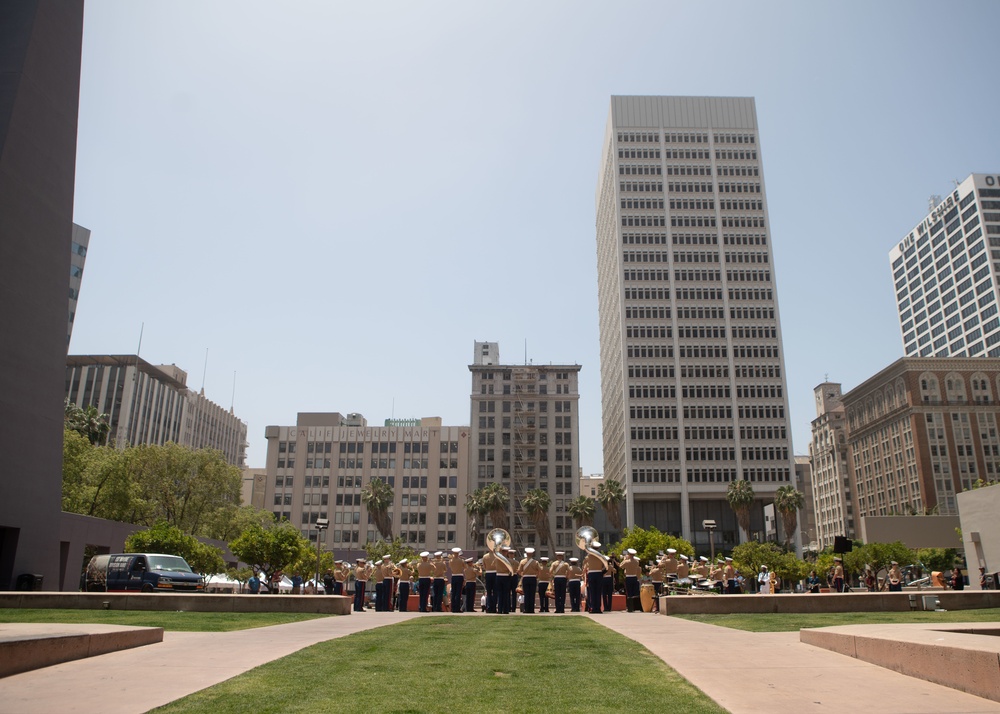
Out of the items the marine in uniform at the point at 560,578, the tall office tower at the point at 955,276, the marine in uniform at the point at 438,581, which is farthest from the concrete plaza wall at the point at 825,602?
the tall office tower at the point at 955,276

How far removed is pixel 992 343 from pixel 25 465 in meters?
154

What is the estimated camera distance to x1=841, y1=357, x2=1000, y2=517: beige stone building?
114 meters

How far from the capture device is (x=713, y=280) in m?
108

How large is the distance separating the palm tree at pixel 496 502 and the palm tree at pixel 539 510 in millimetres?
3331

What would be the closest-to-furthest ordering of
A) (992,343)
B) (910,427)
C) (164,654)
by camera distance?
(164,654) < (910,427) < (992,343)

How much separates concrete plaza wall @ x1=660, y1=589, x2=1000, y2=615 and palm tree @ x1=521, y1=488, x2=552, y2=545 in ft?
279

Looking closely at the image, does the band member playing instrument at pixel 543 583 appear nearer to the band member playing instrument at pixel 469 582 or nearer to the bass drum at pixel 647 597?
the band member playing instrument at pixel 469 582

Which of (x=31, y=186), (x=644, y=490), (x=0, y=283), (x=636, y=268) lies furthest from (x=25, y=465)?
(x=636, y=268)

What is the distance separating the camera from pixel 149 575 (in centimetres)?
2750

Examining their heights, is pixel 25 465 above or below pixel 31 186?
below

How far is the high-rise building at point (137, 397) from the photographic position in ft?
389

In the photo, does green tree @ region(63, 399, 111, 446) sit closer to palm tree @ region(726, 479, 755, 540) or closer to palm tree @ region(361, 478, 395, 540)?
palm tree @ region(361, 478, 395, 540)

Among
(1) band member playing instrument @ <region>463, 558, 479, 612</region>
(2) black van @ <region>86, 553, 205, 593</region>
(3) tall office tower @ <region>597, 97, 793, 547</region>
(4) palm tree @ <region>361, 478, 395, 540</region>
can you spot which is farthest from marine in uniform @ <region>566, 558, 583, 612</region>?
(4) palm tree @ <region>361, 478, 395, 540</region>

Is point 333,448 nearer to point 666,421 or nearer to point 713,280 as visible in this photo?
point 666,421
